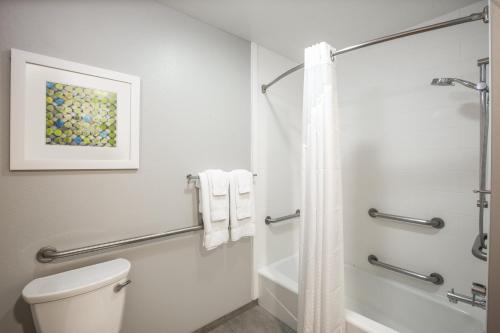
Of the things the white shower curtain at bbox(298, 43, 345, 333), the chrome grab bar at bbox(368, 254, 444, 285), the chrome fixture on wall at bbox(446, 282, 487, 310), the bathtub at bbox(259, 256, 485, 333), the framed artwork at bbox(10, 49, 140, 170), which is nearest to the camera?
the chrome fixture on wall at bbox(446, 282, 487, 310)

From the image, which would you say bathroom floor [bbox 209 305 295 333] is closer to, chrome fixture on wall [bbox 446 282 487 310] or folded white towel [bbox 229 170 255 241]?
folded white towel [bbox 229 170 255 241]

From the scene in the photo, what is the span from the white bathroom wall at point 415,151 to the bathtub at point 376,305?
0.08 m

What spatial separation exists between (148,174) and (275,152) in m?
1.09

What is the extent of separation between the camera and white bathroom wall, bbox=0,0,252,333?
2.99ft

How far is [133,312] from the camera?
1177mm

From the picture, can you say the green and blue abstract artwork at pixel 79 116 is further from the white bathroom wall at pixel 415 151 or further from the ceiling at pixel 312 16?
the white bathroom wall at pixel 415 151

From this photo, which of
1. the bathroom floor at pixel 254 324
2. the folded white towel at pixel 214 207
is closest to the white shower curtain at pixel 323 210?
the bathroom floor at pixel 254 324

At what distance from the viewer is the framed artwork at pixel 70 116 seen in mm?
894

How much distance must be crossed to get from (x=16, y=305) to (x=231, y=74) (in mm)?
1739

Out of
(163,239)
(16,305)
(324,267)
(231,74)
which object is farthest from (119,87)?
(324,267)

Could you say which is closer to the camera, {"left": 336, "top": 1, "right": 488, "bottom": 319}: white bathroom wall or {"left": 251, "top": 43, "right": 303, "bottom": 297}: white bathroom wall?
{"left": 336, "top": 1, "right": 488, "bottom": 319}: white bathroom wall

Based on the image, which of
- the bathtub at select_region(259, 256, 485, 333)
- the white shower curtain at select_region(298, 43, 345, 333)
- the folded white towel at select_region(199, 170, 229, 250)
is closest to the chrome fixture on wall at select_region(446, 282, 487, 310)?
the bathtub at select_region(259, 256, 485, 333)

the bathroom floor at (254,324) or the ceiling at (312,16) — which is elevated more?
the ceiling at (312,16)

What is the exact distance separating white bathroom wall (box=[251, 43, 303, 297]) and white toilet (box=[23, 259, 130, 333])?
1.03 metres
